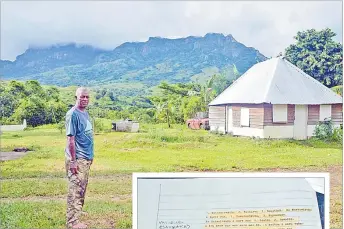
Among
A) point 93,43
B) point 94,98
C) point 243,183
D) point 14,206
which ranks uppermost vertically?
point 93,43

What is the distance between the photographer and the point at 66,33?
399cm

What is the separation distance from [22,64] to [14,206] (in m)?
0.96

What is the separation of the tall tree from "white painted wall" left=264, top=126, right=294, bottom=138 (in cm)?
41

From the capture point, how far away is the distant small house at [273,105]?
4004mm

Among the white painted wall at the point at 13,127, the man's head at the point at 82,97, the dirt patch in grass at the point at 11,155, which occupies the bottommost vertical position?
the dirt patch in grass at the point at 11,155

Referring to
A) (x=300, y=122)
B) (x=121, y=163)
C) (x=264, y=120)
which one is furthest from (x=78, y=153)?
(x=300, y=122)

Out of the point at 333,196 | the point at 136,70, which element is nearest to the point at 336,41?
the point at 333,196

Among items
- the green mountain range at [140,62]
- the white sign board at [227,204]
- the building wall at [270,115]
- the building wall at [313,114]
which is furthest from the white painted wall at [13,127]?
the building wall at [313,114]

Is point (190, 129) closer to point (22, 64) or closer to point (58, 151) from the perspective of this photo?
point (58, 151)

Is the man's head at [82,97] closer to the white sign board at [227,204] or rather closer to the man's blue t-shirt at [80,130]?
the man's blue t-shirt at [80,130]

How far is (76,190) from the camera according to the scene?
156 inches

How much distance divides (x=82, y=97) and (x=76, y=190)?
2.07 ft

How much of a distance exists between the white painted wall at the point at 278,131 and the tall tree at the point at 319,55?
1.35 feet

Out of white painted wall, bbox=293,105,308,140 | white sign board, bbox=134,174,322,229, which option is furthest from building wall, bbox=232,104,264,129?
white sign board, bbox=134,174,322,229
